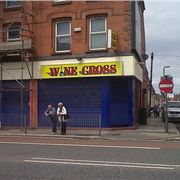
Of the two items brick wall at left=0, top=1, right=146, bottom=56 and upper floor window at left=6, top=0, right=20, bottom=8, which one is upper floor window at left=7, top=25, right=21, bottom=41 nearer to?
brick wall at left=0, top=1, right=146, bottom=56

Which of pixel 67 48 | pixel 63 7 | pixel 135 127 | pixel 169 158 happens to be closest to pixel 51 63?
pixel 67 48

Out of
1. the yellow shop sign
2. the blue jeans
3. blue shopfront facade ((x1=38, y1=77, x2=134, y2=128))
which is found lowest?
the blue jeans

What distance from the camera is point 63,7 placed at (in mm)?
28281

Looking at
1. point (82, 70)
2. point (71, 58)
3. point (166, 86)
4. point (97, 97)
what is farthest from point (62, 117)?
point (166, 86)

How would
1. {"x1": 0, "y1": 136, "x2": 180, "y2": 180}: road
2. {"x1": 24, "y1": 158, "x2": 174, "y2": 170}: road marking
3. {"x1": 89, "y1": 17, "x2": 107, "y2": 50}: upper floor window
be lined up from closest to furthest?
{"x1": 0, "y1": 136, "x2": 180, "y2": 180}: road < {"x1": 24, "y1": 158, "x2": 174, "y2": 170}: road marking < {"x1": 89, "y1": 17, "x2": 107, "y2": 50}: upper floor window

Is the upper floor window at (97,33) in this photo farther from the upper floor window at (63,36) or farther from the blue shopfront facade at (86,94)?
the upper floor window at (63,36)

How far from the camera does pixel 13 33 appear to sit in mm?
30203

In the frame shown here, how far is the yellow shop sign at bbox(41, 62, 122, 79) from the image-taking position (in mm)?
26766

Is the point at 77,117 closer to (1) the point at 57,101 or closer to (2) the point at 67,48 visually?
(1) the point at 57,101

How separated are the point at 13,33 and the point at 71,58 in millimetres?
4620

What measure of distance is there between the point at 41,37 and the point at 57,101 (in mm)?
3896

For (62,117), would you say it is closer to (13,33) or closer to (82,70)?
(82,70)

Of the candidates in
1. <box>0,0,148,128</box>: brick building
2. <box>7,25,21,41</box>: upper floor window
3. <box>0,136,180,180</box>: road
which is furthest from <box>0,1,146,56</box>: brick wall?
<box>0,136,180,180</box>: road

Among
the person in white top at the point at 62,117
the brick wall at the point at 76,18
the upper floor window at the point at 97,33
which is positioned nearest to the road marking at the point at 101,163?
the person in white top at the point at 62,117
